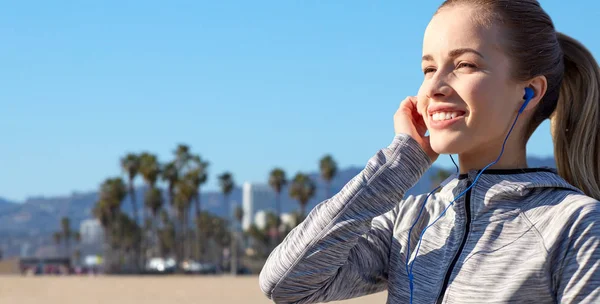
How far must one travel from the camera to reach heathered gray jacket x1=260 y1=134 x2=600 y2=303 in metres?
1.71

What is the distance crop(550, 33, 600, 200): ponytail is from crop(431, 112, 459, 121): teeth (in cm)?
28

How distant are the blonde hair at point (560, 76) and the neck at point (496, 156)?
0.07 m

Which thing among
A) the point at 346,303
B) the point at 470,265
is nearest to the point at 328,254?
the point at 470,265

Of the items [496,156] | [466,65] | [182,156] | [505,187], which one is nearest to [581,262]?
[505,187]

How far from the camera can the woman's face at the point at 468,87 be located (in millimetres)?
1869

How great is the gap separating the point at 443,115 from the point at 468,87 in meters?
0.09

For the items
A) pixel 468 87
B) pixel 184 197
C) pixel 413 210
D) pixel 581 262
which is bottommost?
pixel 581 262

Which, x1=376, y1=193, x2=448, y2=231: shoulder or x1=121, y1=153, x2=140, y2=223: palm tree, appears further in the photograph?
x1=121, y1=153, x2=140, y2=223: palm tree

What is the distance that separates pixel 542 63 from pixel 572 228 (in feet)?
1.30

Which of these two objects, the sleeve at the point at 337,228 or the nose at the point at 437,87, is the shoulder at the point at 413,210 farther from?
the nose at the point at 437,87

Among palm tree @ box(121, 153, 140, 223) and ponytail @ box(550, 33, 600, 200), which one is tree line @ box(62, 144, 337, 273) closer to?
palm tree @ box(121, 153, 140, 223)

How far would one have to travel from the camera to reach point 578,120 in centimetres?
200

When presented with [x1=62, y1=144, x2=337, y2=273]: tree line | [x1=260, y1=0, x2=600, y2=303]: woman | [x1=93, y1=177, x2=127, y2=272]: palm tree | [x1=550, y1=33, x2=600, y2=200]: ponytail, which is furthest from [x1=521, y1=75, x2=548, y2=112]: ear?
[x1=93, y1=177, x2=127, y2=272]: palm tree

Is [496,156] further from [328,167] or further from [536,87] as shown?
[328,167]
